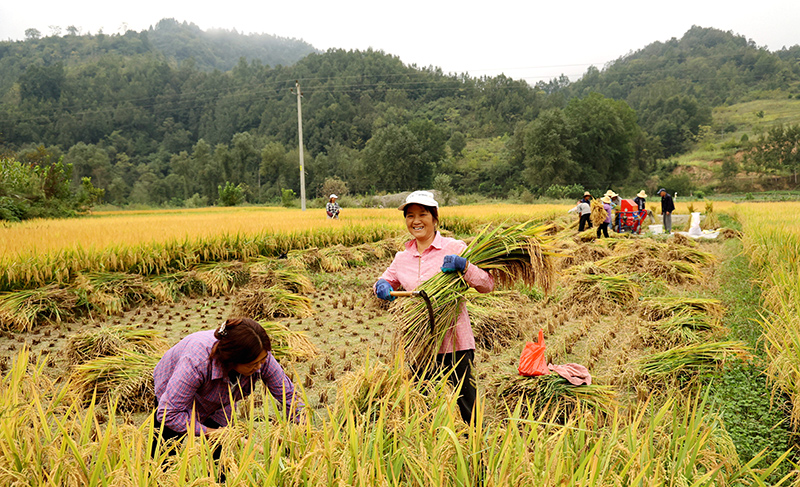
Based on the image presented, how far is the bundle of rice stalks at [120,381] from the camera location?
3.46m

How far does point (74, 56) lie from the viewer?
133625 mm

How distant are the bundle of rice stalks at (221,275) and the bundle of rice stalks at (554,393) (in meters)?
5.69

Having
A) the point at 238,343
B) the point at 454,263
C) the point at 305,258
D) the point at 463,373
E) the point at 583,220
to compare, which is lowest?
the point at 305,258

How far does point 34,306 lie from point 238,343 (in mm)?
5107

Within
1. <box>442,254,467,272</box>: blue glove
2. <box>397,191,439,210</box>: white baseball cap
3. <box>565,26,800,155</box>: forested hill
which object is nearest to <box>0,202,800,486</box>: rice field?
<box>442,254,467,272</box>: blue glove

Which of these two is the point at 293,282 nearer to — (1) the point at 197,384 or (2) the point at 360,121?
(1) the point at 197,384

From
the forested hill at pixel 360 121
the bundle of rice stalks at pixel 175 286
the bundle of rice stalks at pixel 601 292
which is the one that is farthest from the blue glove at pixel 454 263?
the forested hill at pixel 360 121

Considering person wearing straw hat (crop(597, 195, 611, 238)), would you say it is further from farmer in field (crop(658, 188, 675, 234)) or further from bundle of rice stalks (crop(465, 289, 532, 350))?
bundle of rice stalks (crop(465, 289, 532, 350))

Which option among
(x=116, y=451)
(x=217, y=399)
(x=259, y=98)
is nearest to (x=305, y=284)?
(x=217, y=399)

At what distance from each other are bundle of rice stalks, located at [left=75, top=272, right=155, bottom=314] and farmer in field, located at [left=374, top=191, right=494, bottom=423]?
17.1 feet

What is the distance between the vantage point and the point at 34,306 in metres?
5.68

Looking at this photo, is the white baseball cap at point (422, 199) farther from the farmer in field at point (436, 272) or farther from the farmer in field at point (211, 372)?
the farmer in field at point (211, 372)

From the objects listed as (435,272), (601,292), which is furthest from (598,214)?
(435,272)

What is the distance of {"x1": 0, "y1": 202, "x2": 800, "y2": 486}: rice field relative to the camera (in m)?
1.55
